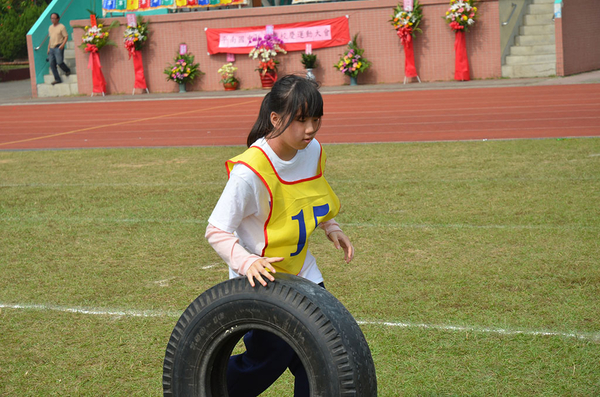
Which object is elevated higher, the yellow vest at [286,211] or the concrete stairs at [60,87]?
the concrete stairs at [60,87]

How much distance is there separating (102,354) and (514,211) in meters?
4.16

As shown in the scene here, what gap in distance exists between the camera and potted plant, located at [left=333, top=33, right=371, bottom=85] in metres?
23.3

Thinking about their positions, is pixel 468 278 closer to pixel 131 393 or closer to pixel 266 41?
pixel 131 393

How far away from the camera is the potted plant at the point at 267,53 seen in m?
24.3

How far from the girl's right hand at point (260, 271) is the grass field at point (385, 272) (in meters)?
1.27

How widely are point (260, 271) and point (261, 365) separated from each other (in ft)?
1.72

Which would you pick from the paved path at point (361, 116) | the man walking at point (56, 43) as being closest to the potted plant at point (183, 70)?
the paved path at point (361, 116)

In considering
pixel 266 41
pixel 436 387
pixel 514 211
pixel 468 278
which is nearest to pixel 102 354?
pixel 436 387

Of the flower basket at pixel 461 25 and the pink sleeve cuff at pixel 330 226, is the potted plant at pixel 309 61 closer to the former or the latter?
the flower basket at pixel 461 25

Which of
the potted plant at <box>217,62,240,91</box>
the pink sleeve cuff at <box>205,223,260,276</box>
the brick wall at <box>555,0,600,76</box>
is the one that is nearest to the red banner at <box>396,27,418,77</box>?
the brick wall at <box>555,0,600,76</box>

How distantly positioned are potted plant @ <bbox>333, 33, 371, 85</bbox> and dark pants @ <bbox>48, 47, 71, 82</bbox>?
10.3 m

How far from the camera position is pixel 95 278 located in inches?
213

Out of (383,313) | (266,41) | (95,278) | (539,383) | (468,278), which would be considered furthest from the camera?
(266,41)

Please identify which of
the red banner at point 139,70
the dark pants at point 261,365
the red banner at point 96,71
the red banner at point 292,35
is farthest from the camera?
the red banner at point 96,71
